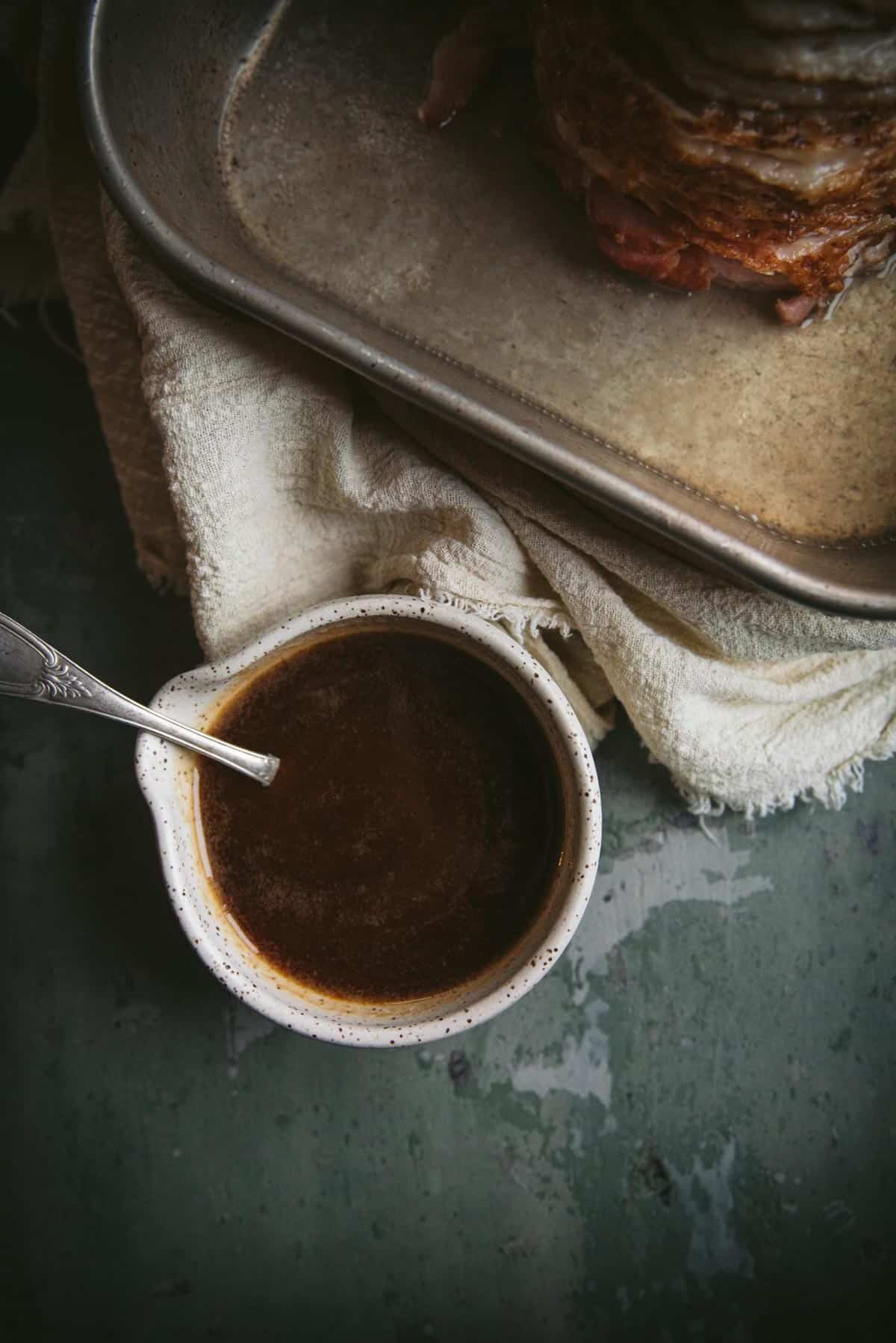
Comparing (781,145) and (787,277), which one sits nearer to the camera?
(781,145)

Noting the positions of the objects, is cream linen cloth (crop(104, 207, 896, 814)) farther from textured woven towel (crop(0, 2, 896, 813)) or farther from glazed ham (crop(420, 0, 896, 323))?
glazed ham (crop(420, 0, 896, 323))

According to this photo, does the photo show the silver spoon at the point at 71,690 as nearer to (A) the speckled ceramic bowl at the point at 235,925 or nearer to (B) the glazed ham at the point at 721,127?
(A) the speckled ceramic bowl at the point at 235,925

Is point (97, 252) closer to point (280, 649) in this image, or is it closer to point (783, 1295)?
point (280, 649)

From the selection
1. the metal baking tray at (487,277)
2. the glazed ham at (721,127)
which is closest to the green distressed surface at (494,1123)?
the metal baking tray at (487,277)

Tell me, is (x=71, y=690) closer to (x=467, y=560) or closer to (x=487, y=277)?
(x=467, y=560)

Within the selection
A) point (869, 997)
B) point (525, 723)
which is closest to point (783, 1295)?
point (869, 997)

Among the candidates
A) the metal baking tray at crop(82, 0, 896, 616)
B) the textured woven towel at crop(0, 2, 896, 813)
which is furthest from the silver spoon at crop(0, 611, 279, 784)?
the metal baking tray at crop(82, 0, 896, 616)

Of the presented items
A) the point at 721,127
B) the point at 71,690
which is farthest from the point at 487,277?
the point at 71,690
